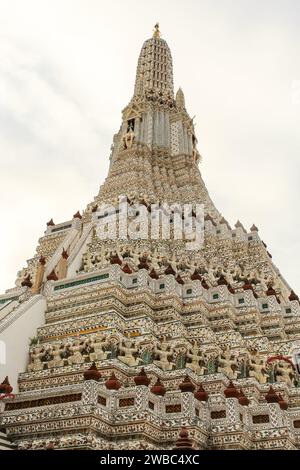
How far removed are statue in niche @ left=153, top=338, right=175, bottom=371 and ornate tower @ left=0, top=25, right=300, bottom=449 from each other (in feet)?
0.11

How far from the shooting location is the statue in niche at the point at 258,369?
569 inches

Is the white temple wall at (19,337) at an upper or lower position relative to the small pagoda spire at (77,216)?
lower

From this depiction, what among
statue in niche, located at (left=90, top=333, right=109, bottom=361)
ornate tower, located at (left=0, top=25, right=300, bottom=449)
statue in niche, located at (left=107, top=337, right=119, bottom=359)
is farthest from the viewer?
statue in niche, located at (left=90, top=333, right=109, bottom=361)

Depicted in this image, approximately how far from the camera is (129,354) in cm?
1402

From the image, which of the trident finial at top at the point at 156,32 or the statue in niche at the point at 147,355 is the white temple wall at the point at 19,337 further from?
the trident finial at top at the point at 156,32

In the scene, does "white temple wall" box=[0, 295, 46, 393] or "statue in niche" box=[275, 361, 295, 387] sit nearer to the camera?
"white temple wall" box=[0, 295, 46, 393]

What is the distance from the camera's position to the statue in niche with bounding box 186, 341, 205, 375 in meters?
14.2

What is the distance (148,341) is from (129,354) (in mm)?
647

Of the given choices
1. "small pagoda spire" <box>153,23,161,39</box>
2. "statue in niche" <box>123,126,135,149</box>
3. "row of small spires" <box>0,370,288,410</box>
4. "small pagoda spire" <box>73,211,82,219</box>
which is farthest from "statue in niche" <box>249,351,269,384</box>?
"small pagoda spire" <box>153,23,161,39</box>

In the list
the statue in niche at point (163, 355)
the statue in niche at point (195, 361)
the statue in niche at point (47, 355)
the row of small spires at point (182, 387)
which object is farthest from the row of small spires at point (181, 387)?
the statue in niche at point (47, 355)

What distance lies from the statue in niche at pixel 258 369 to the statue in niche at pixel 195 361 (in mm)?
1407

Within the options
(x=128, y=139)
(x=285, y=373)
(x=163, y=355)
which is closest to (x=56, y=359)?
(x=163, y=355)

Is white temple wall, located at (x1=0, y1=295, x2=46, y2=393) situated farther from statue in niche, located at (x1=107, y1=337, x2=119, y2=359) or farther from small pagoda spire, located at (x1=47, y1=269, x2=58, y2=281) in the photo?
statue in niche, located at (x1=107, y1=337, x2=119, y2=359)
